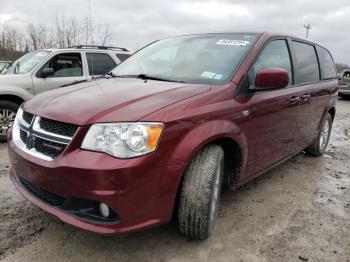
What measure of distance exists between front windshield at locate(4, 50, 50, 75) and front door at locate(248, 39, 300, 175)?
4369 mm

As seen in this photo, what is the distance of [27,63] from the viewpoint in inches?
263

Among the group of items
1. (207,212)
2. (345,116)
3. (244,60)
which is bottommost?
A: (345,116)

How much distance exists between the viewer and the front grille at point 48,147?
7.91ft

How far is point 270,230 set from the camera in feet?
10.3

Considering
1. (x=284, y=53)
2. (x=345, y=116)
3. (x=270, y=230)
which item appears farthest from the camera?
(x=345, y=116)

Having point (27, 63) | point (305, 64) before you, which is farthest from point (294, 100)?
point (27, 63)

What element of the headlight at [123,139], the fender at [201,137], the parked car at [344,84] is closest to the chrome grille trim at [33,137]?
the headlight at [123,139]

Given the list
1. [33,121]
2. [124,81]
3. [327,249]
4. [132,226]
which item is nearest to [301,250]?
[327,249]

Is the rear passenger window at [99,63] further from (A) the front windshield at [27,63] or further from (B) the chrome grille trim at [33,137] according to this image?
(B) the chrome grille trim at [33,137]

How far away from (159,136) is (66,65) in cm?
495

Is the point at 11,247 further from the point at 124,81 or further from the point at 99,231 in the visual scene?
the point at 124,81

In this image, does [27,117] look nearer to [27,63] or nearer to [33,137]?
[33,137]

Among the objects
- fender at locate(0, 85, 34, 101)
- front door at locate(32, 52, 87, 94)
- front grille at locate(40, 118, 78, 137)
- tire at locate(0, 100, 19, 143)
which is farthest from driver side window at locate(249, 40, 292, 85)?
tire at locate(0, 100, 19, 143)

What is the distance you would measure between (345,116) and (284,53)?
8091 millimetres
